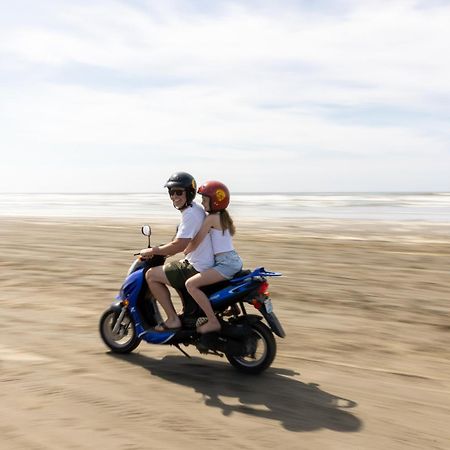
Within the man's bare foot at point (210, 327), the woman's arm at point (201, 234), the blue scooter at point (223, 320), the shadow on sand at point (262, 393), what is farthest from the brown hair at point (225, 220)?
the shadow on sand at point (262, 393)

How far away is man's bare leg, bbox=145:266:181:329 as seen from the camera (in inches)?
230

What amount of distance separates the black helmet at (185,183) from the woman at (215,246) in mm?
151

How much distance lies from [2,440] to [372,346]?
432 centimetres

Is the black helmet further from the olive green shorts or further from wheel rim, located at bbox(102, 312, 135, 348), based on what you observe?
wheel rim, located at bbox(102, 312, 135, 348)

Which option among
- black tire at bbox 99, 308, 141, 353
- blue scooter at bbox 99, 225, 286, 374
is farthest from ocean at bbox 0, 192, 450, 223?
blue scooter at bbox 99, 225, 286, 374

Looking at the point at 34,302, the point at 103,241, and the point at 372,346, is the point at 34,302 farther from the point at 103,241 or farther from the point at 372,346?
the point at 103,241

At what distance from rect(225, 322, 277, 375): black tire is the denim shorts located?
0.57 metres

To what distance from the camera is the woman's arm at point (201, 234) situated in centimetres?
553

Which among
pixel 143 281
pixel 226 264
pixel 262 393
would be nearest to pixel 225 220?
pixel 226 264

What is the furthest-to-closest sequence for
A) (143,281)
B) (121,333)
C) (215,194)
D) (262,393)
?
(121,333) → (143,281) → (215,194) → (262,393)

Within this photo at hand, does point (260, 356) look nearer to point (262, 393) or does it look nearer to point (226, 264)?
point (262, 393)

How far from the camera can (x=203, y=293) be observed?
556 cm

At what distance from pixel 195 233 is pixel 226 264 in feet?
1.48

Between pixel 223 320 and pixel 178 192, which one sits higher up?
pixel 178 192
